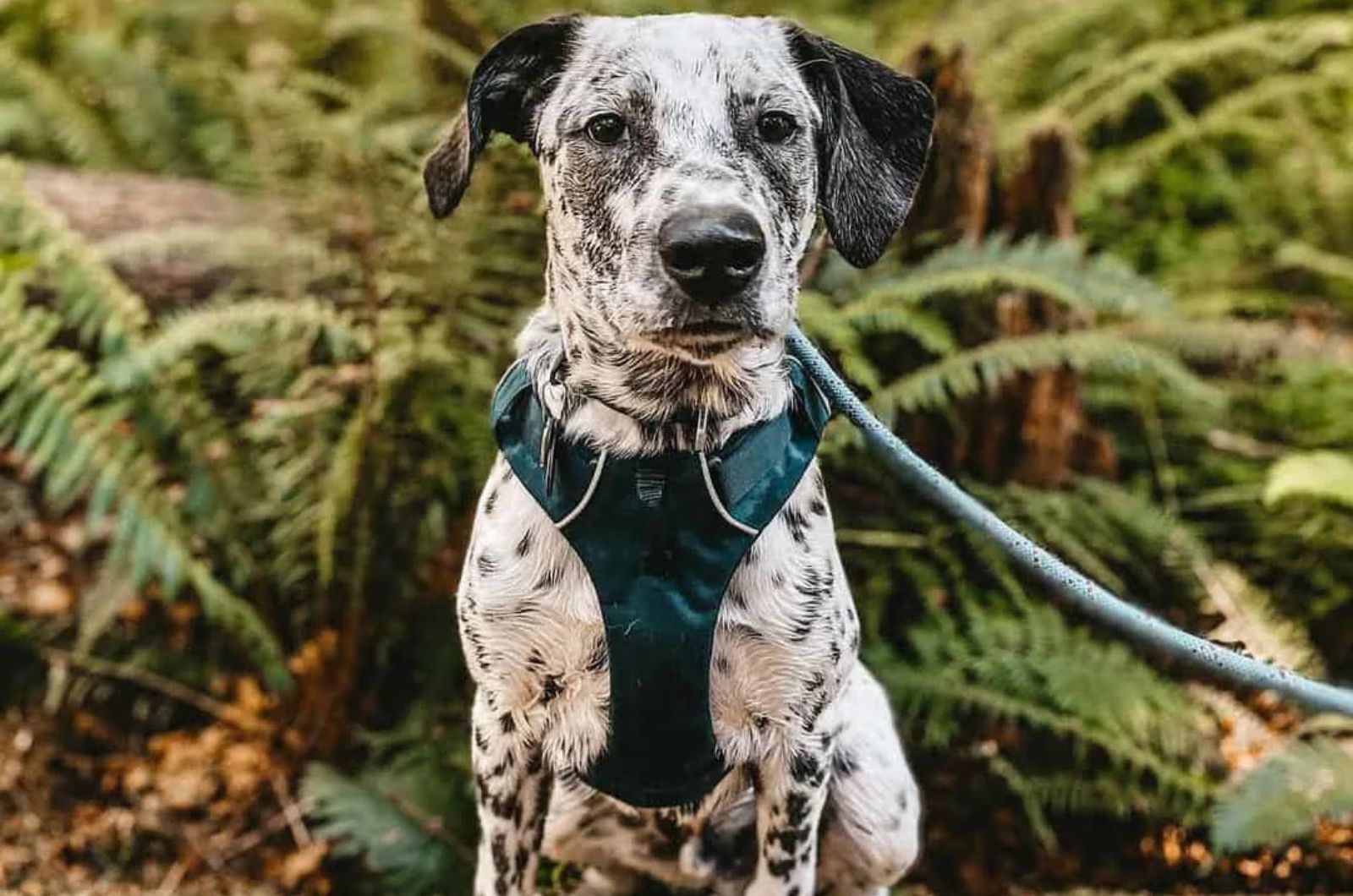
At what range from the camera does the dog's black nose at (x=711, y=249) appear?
2.14 m

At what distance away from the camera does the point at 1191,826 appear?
4.09 meters

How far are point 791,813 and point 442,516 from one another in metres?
2.01

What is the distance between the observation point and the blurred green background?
4.04 meters

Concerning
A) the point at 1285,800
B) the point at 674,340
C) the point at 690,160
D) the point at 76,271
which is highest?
the point at 690,160

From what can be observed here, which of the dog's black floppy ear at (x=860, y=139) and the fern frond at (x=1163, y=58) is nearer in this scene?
the dog's black floppy ear at (x=860, y=139)

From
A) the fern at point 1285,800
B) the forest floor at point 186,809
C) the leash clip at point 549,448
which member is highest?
the leash clip at point 549,448

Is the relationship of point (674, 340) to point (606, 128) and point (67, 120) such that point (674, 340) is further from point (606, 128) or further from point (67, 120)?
point (67, 120)

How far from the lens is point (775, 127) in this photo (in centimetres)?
243

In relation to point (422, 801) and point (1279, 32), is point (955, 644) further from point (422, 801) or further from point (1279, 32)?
point (1279, 32)

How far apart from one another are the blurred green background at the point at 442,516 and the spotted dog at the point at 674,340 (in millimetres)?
1073

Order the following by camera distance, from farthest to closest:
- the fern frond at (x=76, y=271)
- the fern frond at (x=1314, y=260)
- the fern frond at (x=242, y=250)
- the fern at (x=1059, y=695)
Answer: the fern frond at (x=1314, y=260)
the fern frond at (x=242, y=250)
the fern frond at (x=76, y=271)
the fern at (x=1059, y=695)

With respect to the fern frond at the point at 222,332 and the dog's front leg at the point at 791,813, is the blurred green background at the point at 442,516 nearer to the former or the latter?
the fern frond at the point at 222,332

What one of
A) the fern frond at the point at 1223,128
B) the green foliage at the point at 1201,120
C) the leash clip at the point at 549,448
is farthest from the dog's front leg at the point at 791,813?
the fern frond at the point at 1223,128

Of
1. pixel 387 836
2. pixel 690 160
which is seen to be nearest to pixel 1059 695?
pixel 387 836
